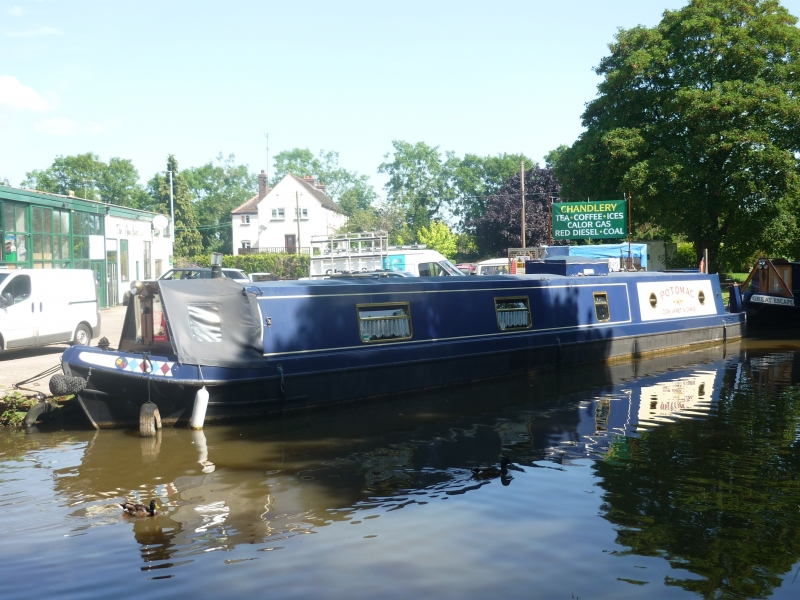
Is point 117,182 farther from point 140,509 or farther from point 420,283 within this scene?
point 140,509

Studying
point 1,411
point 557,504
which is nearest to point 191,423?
point 1,411

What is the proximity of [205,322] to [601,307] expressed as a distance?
9.62 meters

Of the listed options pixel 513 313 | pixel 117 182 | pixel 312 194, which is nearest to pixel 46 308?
pixel 513 313

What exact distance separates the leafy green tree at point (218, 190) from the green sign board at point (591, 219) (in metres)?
64.0

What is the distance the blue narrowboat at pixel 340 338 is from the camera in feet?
34.8

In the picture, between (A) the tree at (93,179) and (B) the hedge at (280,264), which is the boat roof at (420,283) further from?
(A) the tree at (93,179)

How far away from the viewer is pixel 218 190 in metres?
98.2

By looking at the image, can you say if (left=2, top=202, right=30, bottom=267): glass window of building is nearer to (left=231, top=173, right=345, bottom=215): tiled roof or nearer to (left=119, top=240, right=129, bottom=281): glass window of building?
(left=119, top=240, right=129, bottom=281): glass window of building

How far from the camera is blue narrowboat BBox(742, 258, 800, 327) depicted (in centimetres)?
2270

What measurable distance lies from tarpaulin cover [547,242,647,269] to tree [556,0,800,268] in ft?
4.38

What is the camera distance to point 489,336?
14859mm

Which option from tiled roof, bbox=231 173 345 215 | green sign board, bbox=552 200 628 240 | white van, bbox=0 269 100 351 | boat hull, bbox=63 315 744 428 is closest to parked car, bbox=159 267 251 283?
white van, bbox=0 269 100 351

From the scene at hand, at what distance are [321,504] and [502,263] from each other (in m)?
25.3

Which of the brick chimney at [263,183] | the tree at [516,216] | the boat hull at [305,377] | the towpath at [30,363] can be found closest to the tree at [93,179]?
the brick chimney at [263,183]
